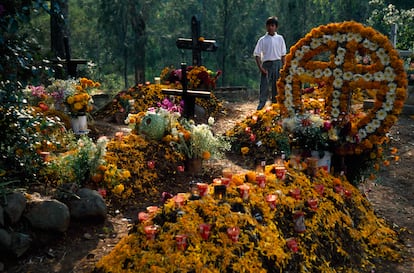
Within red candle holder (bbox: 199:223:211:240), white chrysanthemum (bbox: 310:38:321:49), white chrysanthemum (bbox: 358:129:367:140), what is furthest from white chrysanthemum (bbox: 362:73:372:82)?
red candle holder (bbox: 199:223:211:240)

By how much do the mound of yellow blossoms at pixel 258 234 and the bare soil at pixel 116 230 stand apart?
562 millimetres

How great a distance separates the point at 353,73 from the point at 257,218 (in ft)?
10.7

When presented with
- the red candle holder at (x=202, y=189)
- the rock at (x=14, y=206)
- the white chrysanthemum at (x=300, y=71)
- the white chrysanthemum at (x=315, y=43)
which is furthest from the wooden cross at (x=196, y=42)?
the red candle holder at (x=202, y=189)

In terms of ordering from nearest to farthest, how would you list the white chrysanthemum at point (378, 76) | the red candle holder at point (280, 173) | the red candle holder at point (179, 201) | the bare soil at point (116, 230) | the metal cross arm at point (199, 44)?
the red candle holder at point (179, 201) → the bare soil at point (116, 230) → the red candle holder at point (280, 173) → the white chrysanthemum at point (378, 76) → the metal cross arm at point (199, 44)

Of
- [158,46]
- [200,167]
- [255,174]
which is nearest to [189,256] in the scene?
[255,174]

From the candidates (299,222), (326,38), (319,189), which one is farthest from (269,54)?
(299,222)

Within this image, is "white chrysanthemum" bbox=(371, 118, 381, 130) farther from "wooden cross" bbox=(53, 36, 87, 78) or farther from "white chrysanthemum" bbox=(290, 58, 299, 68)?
"wooden cross" bbox=(53, 36, 87, 78)

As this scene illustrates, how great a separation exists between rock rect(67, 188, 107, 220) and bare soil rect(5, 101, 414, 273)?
0.10 m

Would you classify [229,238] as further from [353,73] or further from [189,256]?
[353,73]

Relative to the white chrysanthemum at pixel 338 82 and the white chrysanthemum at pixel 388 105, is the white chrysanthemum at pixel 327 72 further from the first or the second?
the white chrysanthemum at pixel 388 105

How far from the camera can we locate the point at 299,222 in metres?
4.20

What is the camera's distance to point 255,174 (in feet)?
14.7

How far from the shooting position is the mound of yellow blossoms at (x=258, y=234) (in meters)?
3.46

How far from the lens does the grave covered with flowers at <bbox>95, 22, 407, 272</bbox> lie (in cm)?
352
